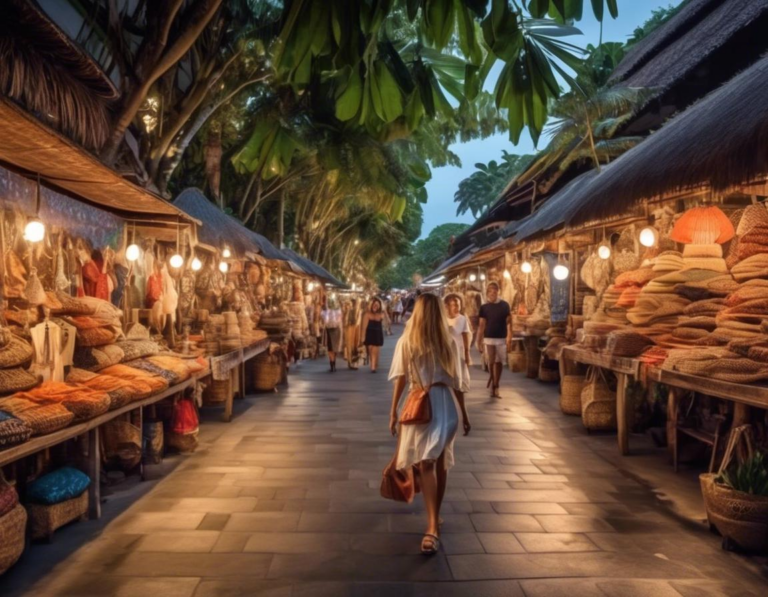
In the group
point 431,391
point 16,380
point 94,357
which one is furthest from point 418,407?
point 94,357

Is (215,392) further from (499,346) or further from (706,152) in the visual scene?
(706,152)

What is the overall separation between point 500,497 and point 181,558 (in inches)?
106

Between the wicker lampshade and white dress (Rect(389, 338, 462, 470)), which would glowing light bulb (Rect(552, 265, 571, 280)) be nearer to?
the wicker lampshade

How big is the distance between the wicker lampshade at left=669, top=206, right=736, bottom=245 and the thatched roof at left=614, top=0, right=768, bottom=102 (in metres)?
4.70

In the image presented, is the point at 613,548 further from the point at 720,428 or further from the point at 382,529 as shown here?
the point at 720,428

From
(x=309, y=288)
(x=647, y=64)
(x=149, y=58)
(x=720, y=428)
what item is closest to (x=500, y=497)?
(x=720, y=428)

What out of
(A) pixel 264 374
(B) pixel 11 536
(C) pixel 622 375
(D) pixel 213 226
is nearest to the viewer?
(B) pixel 11 536

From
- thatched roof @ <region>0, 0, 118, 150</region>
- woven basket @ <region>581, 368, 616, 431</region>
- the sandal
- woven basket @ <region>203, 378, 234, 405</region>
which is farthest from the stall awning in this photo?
woven basket @ <region>581, 368, 616, 431</region>

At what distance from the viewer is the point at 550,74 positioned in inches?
131

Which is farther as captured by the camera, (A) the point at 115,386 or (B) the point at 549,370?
(B) the point at 549,370

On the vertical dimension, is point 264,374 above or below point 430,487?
above

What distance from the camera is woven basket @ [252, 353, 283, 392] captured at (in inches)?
481

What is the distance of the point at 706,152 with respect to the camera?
223 inches

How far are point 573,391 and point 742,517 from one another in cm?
529
